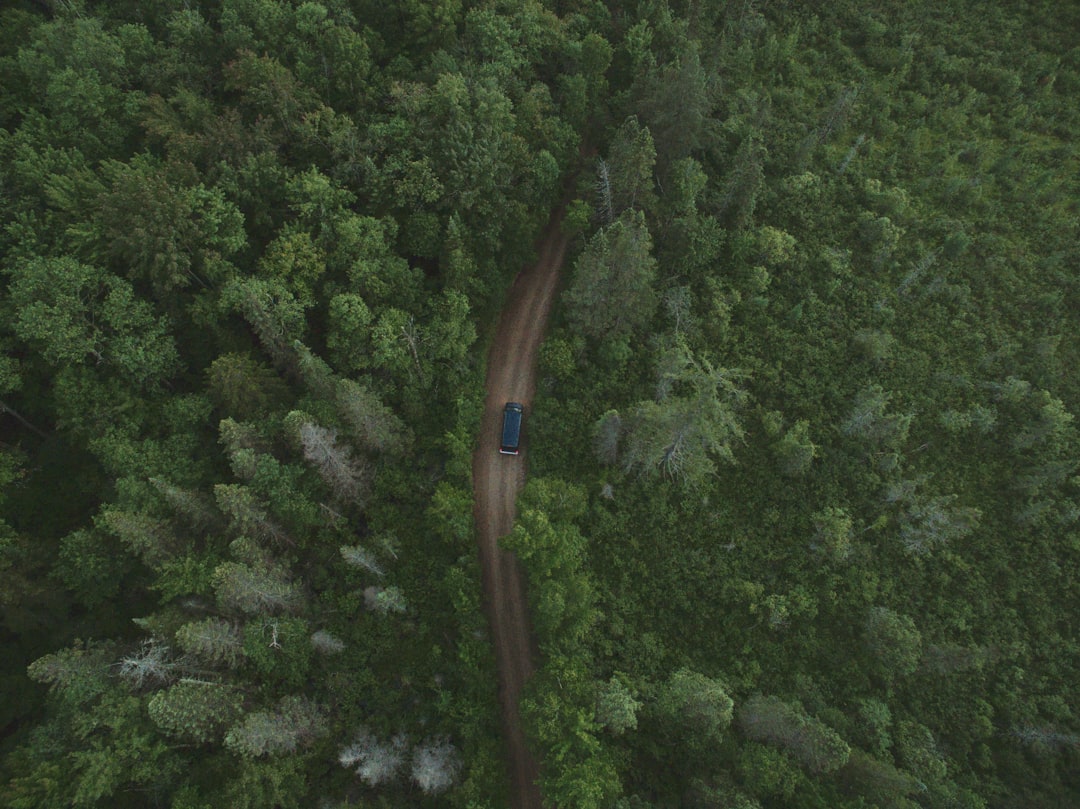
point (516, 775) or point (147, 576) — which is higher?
point (147, 576)

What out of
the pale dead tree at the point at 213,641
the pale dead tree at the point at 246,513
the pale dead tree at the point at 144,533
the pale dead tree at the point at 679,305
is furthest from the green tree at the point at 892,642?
the pale dead tree at the point at 144,533

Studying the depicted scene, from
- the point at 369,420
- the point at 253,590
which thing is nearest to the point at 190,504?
the point at 253,590

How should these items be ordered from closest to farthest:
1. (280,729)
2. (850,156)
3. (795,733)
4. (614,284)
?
(280,729)
(795,733)
(614,284)
(850,156)

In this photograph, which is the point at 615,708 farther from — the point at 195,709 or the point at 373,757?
the point at 195,709

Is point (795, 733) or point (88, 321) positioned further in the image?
point (88, 321)

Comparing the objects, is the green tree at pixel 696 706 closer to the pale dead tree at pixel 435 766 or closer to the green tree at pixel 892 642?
the pale dead tree at pixel 435 766

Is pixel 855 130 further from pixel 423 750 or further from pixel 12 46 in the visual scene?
pixel 12 46

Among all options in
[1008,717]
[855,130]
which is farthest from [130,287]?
[855,130]
